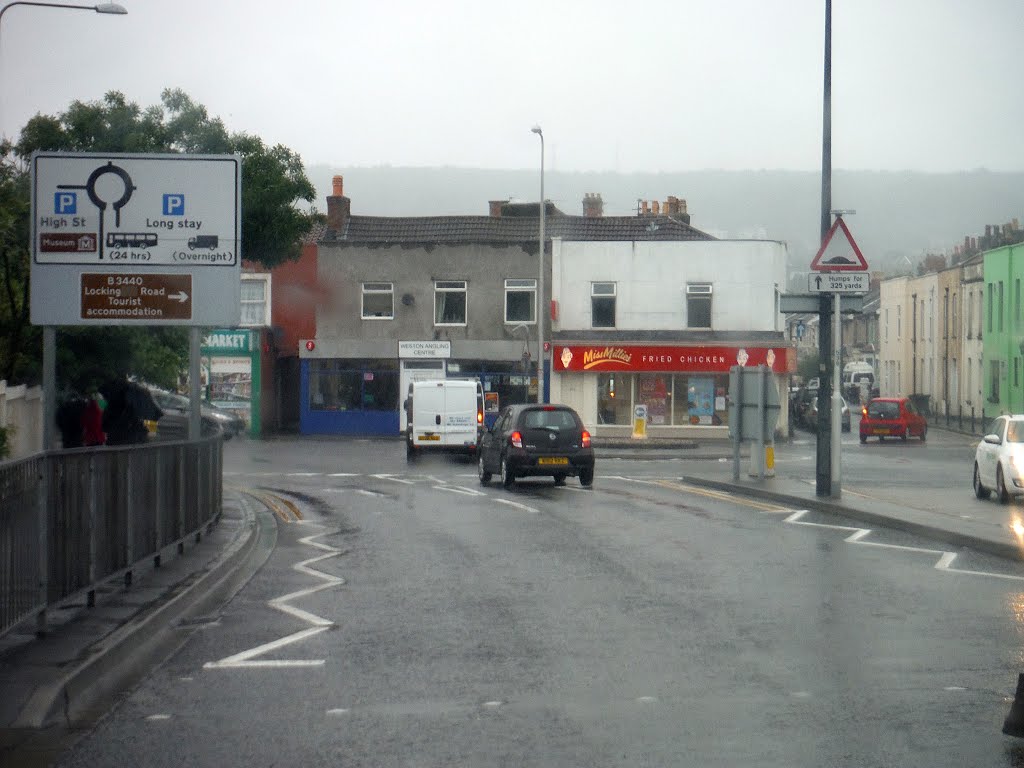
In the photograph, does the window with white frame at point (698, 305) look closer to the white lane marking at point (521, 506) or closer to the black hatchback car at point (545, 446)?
the black hatchback car at point (545, 446)

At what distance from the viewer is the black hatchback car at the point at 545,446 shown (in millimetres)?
25938

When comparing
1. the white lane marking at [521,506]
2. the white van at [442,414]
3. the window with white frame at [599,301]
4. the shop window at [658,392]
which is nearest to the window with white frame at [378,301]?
the window with white frame at [599,301]

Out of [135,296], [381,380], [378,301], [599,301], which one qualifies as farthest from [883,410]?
[135,296]

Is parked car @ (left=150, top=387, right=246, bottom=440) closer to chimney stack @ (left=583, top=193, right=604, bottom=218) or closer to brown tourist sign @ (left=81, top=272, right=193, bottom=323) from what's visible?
brown tourist sign @ (left=81, top=272, right=193, bottom=323)

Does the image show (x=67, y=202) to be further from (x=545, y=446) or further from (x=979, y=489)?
(x=979, y=489)

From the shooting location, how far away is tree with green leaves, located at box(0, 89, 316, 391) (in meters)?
18.4

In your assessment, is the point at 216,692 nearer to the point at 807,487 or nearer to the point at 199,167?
the point at 199,167

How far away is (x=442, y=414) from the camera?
36.0 metres

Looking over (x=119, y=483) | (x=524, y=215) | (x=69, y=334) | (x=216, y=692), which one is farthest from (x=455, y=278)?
(x=216, y=692)

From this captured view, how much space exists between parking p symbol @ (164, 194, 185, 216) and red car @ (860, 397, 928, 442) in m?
37.8

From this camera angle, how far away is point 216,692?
7.98 meters

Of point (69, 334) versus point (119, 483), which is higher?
point (69, 334)

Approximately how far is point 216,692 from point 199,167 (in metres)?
9.89

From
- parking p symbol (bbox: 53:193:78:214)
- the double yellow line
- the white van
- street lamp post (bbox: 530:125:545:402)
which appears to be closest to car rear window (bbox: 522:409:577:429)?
the double yellow line
